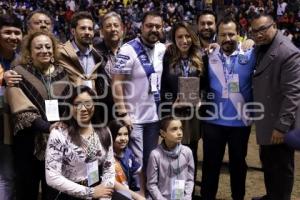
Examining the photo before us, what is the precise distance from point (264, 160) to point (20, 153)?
2231 mm

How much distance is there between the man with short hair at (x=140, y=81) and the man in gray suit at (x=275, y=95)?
0.93 meters

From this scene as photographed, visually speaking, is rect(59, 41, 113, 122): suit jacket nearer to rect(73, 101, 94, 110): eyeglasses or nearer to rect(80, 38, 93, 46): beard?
rect(80, 38, 93, 46): beard

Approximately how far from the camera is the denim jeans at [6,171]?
3.62m

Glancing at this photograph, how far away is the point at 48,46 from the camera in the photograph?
370cm

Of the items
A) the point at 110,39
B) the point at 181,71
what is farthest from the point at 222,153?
the point at 110,39

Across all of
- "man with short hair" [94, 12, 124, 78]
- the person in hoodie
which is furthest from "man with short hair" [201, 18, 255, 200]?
"man with short hair" [94, 12, 124, 78]

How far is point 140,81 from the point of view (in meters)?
4.38

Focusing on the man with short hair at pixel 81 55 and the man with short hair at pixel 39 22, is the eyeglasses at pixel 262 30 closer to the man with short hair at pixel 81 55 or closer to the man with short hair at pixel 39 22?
the man with short hair at pixel 81 55

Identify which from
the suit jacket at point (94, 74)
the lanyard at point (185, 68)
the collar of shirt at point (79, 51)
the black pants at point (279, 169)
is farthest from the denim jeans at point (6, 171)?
the black pants at point (279, 169)

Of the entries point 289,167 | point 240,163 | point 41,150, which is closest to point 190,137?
point 240,163

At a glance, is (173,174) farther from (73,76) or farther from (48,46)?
(48,46)

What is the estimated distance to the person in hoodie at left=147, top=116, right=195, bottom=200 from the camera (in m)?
4.21

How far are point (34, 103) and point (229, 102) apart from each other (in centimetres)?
187

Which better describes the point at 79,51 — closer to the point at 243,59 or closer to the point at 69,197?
the point at 69,197
